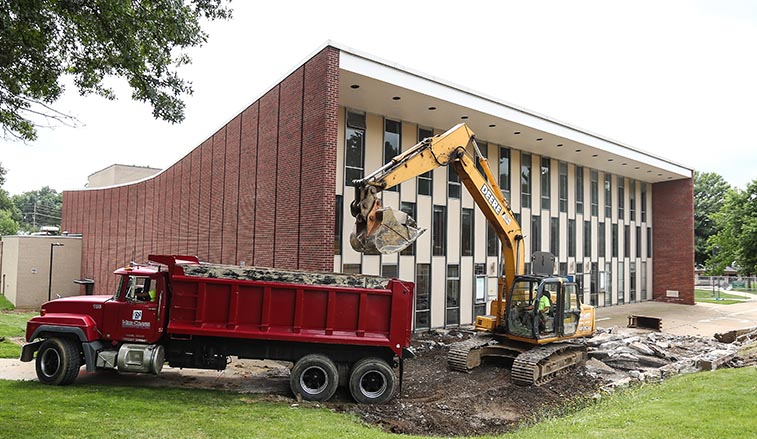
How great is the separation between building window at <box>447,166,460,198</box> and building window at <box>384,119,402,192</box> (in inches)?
112

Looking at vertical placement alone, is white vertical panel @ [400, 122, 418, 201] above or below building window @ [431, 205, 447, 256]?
above

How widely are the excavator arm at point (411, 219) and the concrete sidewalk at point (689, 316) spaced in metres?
12.0

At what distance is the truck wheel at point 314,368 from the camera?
10.1 metres

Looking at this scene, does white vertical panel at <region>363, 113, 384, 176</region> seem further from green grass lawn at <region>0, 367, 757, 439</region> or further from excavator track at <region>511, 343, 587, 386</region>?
green grass lawn at <region>0, 367, 757, 439</region>

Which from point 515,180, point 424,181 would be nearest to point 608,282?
point 515,180

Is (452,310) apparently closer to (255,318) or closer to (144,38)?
(255,318)

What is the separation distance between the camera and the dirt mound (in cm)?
916

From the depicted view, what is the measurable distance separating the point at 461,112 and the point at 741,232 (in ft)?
42.3

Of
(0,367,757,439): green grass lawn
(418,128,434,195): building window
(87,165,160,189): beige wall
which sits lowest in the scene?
(0,367,757,439): green grass lawn

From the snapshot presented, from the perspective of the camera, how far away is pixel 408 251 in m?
19.7

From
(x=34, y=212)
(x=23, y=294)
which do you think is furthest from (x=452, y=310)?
(x=34, y=212)

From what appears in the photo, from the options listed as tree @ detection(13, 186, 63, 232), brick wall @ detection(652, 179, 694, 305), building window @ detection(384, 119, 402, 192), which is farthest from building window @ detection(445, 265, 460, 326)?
tree @ detection(13, 186, 63, 232)

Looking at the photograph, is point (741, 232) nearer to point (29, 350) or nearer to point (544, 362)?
point (544, 362)

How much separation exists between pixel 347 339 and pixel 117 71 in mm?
6580
